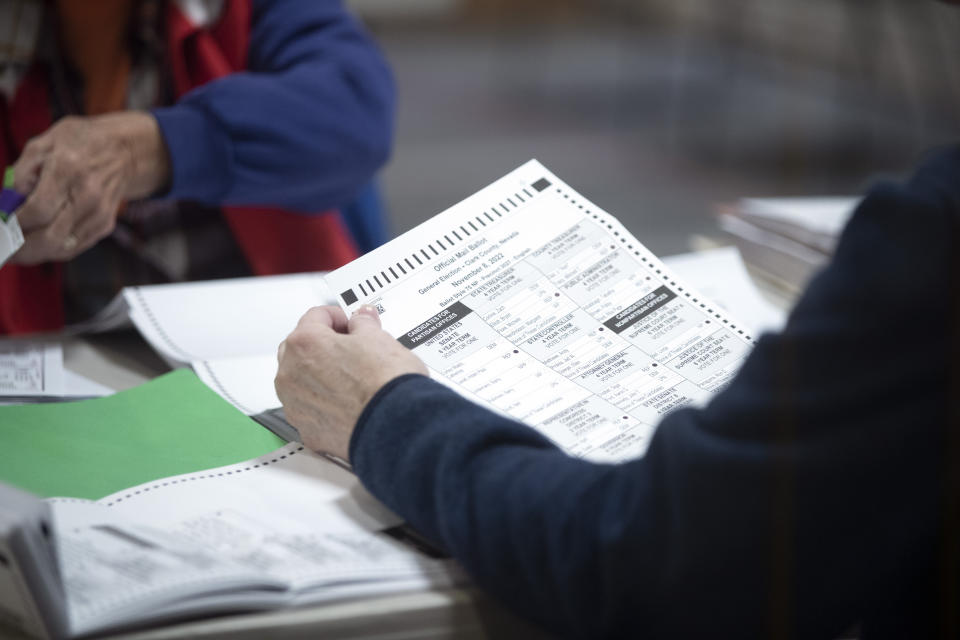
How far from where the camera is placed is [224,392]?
84cm

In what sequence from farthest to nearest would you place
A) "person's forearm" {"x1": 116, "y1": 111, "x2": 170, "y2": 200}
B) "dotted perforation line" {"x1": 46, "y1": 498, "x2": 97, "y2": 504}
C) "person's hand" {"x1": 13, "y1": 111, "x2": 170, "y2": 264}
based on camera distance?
"person's forearm" {"x1": 116, "y1": 111, "x2": 170, "y2": 200} → "person's hand" {"x1": 13, "y1": 111, "x2": 170, "y2": 264} → "dotted perforation line" {"x1": 46, "y1": 498, "x2": 97, "y2": 504}

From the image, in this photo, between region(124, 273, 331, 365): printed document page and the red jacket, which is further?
the red jacket

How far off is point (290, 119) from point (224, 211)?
168 millimetres

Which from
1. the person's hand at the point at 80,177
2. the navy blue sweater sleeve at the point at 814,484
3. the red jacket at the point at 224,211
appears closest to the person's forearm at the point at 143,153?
the person's hand at the point at 80,177

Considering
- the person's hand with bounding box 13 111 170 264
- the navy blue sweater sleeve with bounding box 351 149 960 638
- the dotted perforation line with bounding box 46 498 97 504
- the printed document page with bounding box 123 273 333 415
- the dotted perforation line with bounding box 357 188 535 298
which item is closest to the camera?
the navy blue sweater sleeve with bounding box 351 149 960 638

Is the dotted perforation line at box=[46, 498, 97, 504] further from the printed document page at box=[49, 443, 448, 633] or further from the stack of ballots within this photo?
the stack of ballots

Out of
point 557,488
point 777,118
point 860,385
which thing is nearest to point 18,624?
point 557,488

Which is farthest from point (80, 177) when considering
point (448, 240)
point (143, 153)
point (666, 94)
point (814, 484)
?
point (666, 94)

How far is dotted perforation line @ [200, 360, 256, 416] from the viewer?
31.9 inches

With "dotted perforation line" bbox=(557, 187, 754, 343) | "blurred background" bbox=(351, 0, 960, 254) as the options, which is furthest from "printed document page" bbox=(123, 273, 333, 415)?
"blurred background" bbox=(351, 0, 960, 254)

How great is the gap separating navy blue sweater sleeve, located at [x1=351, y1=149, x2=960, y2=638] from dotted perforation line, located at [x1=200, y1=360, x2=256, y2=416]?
13.6 inches

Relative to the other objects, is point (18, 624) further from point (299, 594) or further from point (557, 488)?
point (557, 488)

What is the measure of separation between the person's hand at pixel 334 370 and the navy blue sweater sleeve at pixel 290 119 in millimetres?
527

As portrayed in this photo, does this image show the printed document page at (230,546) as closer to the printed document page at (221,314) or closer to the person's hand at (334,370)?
the person's hand at (334,370)
